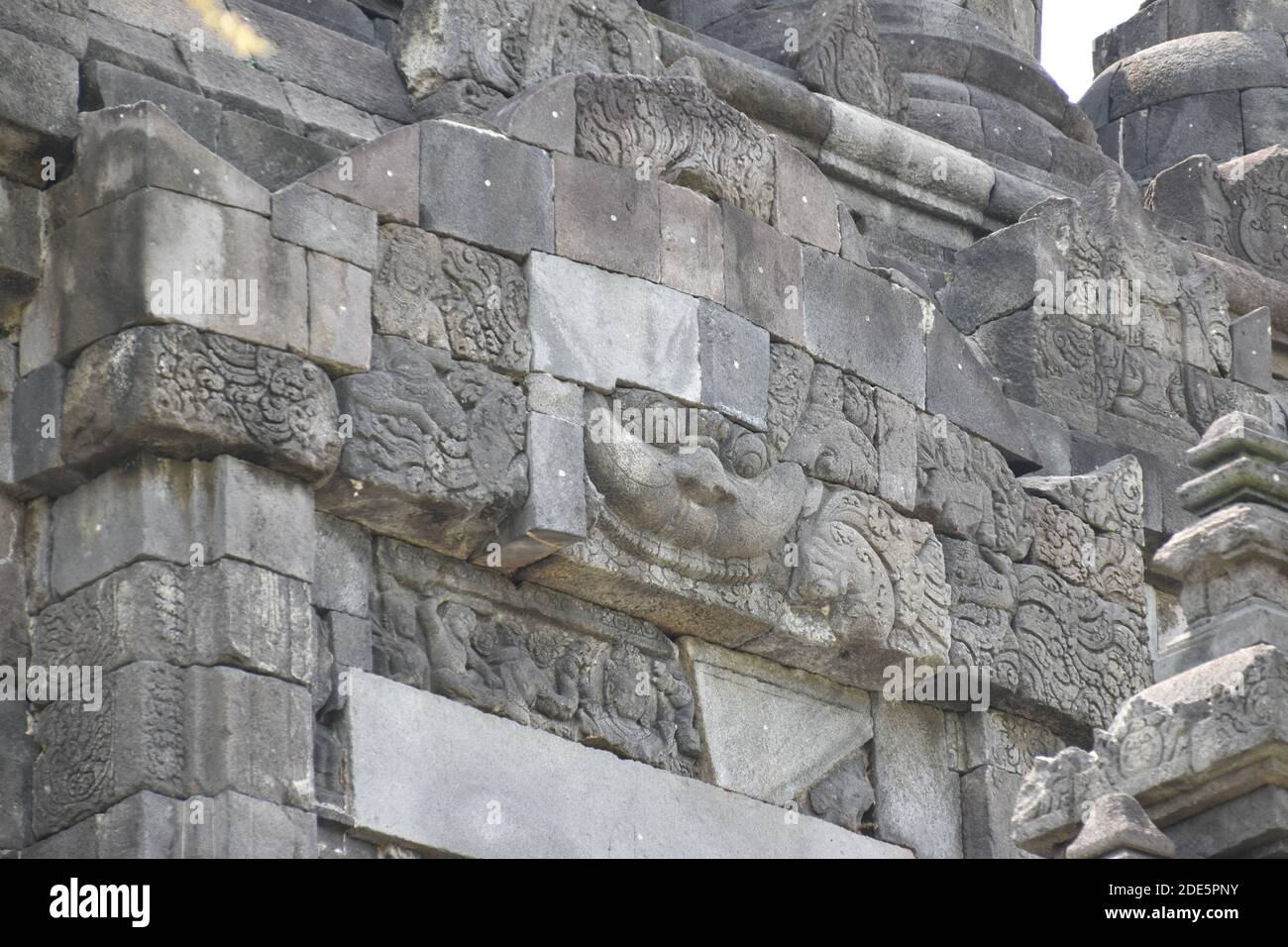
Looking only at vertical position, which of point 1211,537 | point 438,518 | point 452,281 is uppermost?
point 452,281

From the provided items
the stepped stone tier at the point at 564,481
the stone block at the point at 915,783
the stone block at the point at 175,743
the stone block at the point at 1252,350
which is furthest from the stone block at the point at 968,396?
the stone block at the point at 175,743

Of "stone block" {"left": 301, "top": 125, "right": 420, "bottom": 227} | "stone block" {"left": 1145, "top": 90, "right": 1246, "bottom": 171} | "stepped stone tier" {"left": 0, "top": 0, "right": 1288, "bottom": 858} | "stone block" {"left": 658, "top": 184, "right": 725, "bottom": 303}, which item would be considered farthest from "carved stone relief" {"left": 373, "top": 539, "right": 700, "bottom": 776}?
"stone block" {"left": 1145, "top": 90, "right": 1246, "bottom": 171}

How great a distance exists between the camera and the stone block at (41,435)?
34.0 feet

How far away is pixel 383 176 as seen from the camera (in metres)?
11.1

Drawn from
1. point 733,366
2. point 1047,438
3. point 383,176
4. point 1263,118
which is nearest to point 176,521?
point 383,176

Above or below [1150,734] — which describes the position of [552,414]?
above

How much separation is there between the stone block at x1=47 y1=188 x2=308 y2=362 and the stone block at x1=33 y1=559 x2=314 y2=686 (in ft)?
2.51

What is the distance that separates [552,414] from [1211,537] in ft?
9.84

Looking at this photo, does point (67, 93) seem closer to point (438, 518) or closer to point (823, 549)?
point (438, 518)

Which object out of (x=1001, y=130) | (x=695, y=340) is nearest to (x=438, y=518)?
(x=695, y=340)

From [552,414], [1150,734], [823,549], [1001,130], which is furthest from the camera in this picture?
[1001,130]

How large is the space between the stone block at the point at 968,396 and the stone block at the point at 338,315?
108 inches

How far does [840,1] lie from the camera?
14.6 m

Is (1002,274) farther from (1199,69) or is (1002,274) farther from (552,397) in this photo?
(1199,69)
